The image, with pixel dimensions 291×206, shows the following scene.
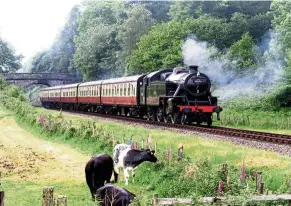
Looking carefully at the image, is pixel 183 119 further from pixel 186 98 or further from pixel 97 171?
pixel 97 171

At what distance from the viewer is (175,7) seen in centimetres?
7369

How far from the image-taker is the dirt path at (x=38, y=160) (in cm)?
1565

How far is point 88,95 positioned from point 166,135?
2854cm

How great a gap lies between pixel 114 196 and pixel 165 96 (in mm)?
19308

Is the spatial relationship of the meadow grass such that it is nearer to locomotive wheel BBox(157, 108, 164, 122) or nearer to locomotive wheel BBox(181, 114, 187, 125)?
locomotive wheel BBox(181, 114, 187, 125)

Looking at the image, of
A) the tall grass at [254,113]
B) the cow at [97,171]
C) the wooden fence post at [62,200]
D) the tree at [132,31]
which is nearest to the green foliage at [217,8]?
the tree at [132,31]

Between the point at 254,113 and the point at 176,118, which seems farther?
the point at 254,113

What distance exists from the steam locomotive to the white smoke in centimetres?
859

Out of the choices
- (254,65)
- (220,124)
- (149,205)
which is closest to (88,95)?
(254,65)

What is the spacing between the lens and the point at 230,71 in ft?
159

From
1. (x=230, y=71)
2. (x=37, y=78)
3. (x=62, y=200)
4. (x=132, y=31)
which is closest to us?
(x=62, y=200)

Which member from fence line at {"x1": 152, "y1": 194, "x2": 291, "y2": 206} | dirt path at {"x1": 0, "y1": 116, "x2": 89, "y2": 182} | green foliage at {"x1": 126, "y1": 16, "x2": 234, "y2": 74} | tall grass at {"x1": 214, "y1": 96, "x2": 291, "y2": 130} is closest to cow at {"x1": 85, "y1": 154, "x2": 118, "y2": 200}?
dirt path at {"x1": 0, "y1": 116, "x2": 89, "y2": 182}


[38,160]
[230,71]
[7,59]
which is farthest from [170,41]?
[7,59]

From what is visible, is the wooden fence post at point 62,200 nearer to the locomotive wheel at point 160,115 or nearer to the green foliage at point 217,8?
the locomotive wheel at point 160,115
